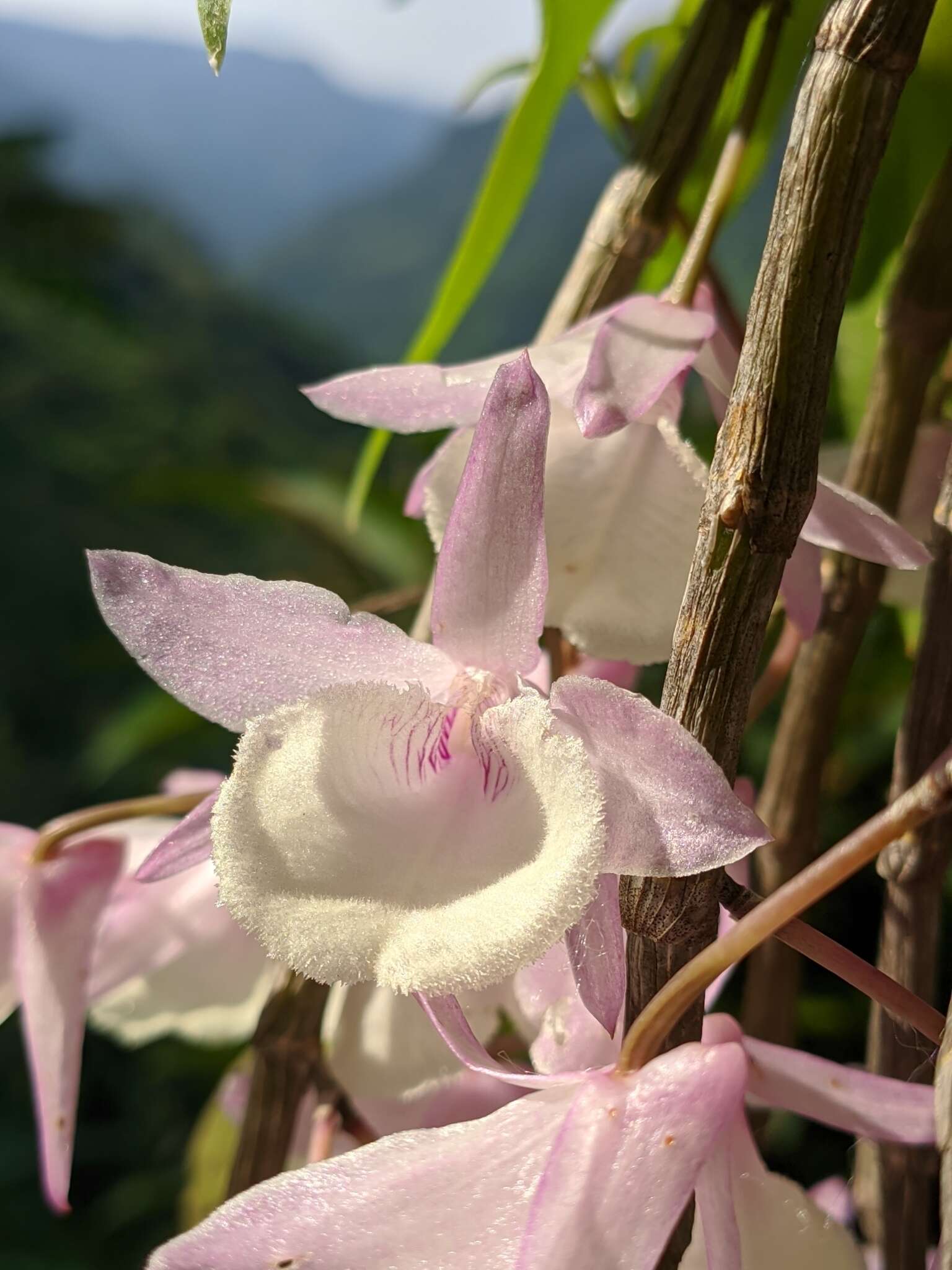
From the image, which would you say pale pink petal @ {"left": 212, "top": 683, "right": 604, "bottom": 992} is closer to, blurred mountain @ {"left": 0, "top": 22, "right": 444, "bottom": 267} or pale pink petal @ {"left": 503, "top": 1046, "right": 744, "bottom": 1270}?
pale pink petal @ {"left": 503, "top": 1046, "right": 744, "bottom": 1270}

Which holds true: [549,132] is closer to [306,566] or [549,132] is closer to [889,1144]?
[889,1144]

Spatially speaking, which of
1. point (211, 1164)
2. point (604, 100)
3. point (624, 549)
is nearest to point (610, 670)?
point (624, 549)

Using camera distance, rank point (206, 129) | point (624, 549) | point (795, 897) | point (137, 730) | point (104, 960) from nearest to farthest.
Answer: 1. point (795, 897)
2. point (624, 549)
3. point (104, 960)
4. point (137, 730)
5. point (206, 129)

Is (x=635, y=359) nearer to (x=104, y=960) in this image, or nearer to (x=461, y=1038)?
(x=461, y=1038)

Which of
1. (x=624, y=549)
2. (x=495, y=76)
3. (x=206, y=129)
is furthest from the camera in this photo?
(x=206, y=129)

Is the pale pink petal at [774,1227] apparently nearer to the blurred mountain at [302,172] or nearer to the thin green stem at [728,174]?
the thin green stem at [728,174]

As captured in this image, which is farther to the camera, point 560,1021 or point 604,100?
point 604,100

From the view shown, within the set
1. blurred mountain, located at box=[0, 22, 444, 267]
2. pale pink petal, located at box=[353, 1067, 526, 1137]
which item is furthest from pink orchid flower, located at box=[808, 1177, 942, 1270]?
blurred mountain, located at box=[0, 22, 444, 267]
